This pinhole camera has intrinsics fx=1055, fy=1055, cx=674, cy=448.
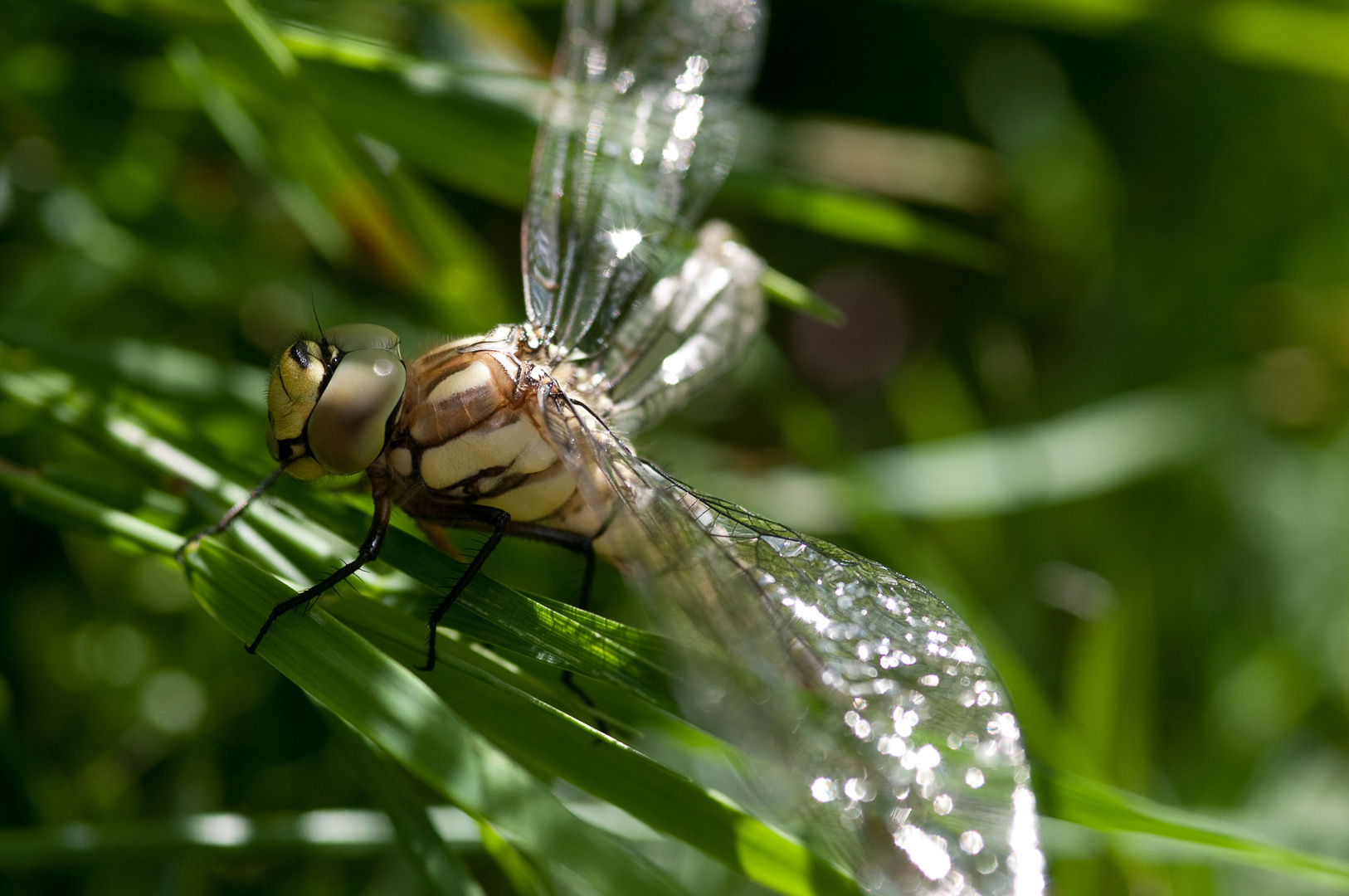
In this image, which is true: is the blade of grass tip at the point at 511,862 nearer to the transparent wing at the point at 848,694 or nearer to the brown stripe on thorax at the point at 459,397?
the transparent wing at the point at 848,694

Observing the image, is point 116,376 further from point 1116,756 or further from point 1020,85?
point 1020,85

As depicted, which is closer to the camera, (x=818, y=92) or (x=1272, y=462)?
(x=1272, y=462)

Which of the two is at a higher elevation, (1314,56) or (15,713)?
(1314,56)

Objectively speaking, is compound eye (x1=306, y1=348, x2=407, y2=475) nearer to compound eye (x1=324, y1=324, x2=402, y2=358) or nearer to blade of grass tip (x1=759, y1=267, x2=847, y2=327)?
compound eye (x1=324, y1=324, x2=402, y2=358)

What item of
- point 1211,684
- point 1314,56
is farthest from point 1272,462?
point 1314,56

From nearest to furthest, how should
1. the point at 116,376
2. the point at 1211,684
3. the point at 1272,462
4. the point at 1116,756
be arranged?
1. the point at 116,376
2. the point at 1116,756
3. the point at 1211,684
4. the point at 1272,462

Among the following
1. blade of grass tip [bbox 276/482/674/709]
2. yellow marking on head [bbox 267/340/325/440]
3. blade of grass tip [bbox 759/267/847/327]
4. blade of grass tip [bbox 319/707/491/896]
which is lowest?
blade of grass tip [bbox 319/707/491/896]

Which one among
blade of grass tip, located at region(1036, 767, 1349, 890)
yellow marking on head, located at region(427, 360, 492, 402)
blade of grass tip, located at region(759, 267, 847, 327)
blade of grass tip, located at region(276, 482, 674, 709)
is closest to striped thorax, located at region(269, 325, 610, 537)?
yellow marking on head, located at region(427, 360, 492, 402)
